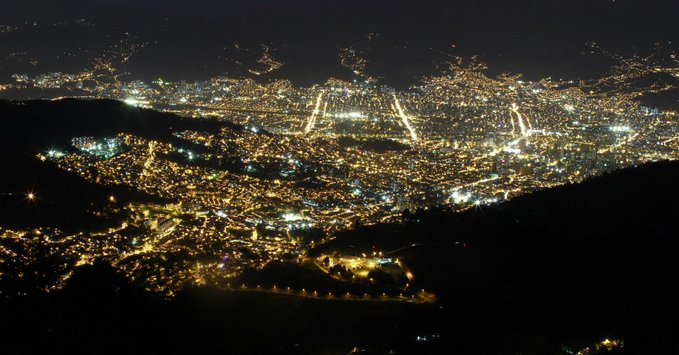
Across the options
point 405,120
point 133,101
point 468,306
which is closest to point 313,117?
point 405,120

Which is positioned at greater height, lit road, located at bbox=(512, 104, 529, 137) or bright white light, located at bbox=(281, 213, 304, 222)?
lit road, located at bbox=(512, 104, 529, 137)

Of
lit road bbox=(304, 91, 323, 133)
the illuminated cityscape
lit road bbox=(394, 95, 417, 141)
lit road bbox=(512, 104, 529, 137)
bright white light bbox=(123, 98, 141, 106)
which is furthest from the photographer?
bright white light bbox=(123, 98, 141, 106)

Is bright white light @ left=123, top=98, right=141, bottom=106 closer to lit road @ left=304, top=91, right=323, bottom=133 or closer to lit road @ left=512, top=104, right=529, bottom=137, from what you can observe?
lit road @ left=304, top=91, right=323, bottom=133

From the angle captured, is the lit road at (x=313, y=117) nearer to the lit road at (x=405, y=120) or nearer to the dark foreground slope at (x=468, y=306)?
the lit road at (x=405, y=120)

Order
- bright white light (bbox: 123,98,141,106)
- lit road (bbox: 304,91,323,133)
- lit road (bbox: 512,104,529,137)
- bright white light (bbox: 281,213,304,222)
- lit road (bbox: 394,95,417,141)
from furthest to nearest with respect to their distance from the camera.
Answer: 1. bright white light (bbox: 123,98,141,106)
2. lit road (bbox: 512,104,529,137)
3. lit road (bbox: 304,91,323,133)
4. lit road (bbox: 394,95,417,141)
5. bright white light (bbox: 281,213,304,222)

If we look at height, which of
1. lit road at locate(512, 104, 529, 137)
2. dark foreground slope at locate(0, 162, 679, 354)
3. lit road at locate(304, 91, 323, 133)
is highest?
lit road at locate(304, 91, 323, 133)

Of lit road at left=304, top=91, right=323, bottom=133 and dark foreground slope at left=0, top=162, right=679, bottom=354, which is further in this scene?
lit road at left=304, top=91, right=323, bottom=133

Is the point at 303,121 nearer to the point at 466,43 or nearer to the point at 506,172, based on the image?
the point at 506,172

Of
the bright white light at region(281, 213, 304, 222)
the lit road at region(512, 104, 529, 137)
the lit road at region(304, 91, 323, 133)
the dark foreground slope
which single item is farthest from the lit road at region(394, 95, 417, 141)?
the dark foreground slope

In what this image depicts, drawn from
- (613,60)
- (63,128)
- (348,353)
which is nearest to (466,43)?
(613,60)
